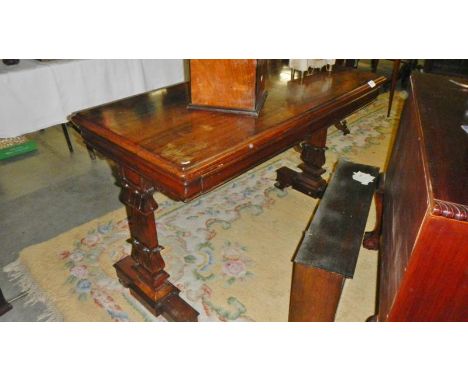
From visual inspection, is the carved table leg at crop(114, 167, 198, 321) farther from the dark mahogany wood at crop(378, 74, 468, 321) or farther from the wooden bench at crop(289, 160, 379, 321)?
the dark mahogany wood at crop(378, 74, 468, 321)

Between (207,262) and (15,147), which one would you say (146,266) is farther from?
(15,147)

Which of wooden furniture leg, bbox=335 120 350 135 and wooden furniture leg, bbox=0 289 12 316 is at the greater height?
wooden furniture leg, bbox=335 120 350 135

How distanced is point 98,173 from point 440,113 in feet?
8.13

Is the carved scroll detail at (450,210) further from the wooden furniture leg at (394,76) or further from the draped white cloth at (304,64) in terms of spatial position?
the wooden furniture leg at (394,76)

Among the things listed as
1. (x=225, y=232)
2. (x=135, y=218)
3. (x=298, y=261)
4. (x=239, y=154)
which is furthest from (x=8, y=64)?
(x=298, y=261)

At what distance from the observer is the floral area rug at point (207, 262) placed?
5.94 feet

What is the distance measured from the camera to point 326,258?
4.67ft

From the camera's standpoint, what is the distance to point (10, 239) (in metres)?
2.23

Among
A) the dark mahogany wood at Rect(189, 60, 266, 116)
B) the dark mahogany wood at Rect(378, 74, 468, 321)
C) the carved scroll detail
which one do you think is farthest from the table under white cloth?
the carved scroll detail

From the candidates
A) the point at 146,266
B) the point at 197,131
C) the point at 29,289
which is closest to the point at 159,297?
the point at 146,266

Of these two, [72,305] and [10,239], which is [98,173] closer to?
[10,239]

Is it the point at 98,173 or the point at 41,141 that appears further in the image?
the point at 41,141

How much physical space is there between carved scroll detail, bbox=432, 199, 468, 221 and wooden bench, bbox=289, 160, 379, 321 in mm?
523

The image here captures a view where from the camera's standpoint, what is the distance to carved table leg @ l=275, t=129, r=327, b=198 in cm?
257
